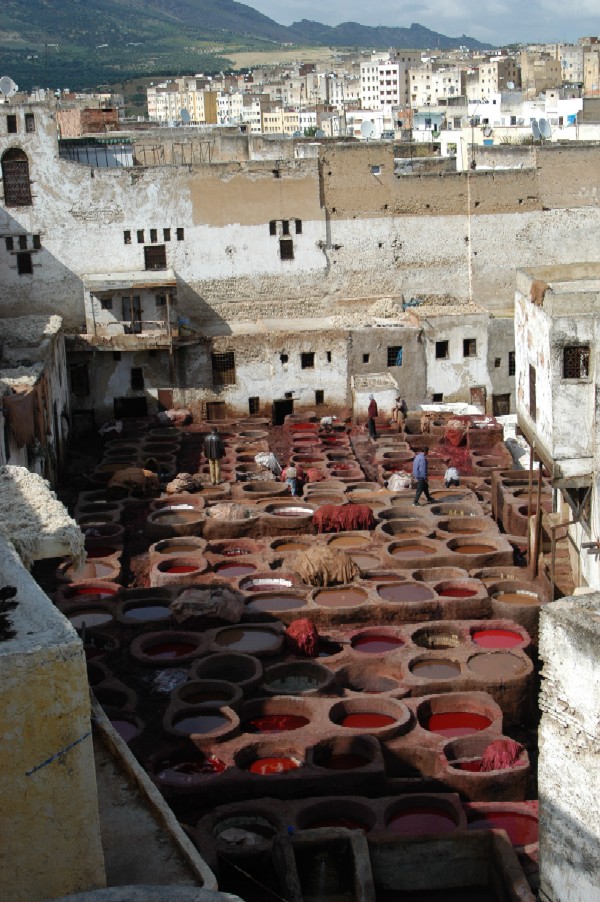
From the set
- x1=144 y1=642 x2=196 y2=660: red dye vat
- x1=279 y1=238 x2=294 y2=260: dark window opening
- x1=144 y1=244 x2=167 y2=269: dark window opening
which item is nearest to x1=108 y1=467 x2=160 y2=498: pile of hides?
x1=144 y1=642 x2=196 y2=660: red dye vat

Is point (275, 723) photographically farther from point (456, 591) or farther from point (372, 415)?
point (372, 415)

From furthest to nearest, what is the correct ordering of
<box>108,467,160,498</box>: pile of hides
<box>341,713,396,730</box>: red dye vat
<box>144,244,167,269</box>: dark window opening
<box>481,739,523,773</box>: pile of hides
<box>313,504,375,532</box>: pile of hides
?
<box>144,244,167,269</box>: dark window opening
<box>108,467,160,498</box>: pile of hides
<box>313,504,375,532</box>: pile of hides
<box>341,713,396,730</box>: red dye vat
<box>481,739,523,773</box>: pile of hides

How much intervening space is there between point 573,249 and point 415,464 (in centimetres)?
1556

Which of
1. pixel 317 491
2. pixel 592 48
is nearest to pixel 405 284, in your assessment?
pixel 317 491

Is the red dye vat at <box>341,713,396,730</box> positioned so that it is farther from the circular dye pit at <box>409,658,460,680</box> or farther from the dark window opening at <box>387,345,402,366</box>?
the dark window opening at <box>387,345,402,366</box>

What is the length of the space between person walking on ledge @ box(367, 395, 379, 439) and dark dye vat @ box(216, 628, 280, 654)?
12351mm

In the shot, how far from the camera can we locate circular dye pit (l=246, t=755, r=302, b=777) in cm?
1508

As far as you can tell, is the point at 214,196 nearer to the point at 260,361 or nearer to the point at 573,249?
the point at 260,361

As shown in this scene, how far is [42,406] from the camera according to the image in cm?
2600

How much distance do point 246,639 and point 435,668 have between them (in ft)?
9.84

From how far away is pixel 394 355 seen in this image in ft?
112

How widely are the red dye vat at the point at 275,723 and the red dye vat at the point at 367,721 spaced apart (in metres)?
0.57

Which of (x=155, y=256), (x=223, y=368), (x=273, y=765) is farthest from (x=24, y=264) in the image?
(x=273, y=765)

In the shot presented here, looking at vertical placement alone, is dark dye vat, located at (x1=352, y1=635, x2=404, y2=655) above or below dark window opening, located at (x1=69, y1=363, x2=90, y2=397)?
below
